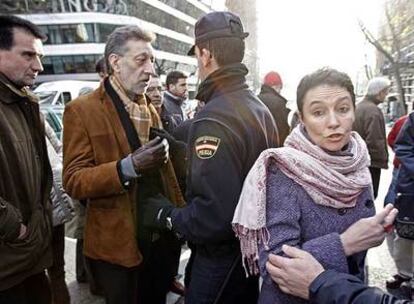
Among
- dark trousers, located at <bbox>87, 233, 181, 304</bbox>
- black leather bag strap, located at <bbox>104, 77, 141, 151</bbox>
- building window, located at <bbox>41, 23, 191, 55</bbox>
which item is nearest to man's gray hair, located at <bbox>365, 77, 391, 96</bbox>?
dark trousers, located at <bbox>87, 233, 181, 304</bbox>

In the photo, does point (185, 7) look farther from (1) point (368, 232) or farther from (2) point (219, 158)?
(1) point (368, 232)

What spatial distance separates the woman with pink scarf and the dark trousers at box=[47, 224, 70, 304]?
195cm

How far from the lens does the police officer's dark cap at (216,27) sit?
2094 millimetres

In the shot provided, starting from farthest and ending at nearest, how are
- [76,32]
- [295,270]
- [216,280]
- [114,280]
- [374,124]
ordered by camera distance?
1. [76,32]
2. [374,124]
3. [114,280]
4. [216,280]
5. [295,270]

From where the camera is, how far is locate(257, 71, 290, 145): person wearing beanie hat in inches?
204

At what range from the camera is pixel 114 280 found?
2439 millimetres

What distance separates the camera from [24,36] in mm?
2449

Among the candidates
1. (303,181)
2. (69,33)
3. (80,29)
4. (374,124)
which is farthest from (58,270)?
(69,33)

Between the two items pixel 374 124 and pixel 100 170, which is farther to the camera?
pixel 374 124

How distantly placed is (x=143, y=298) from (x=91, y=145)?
115 cm

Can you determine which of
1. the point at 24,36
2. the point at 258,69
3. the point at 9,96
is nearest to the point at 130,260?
the point at 9,96

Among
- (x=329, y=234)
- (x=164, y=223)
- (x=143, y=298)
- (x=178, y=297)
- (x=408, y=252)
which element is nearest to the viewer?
(x=329, y=234)

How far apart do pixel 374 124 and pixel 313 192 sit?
4.27 meters

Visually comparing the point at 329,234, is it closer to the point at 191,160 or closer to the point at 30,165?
the point at 191,160
